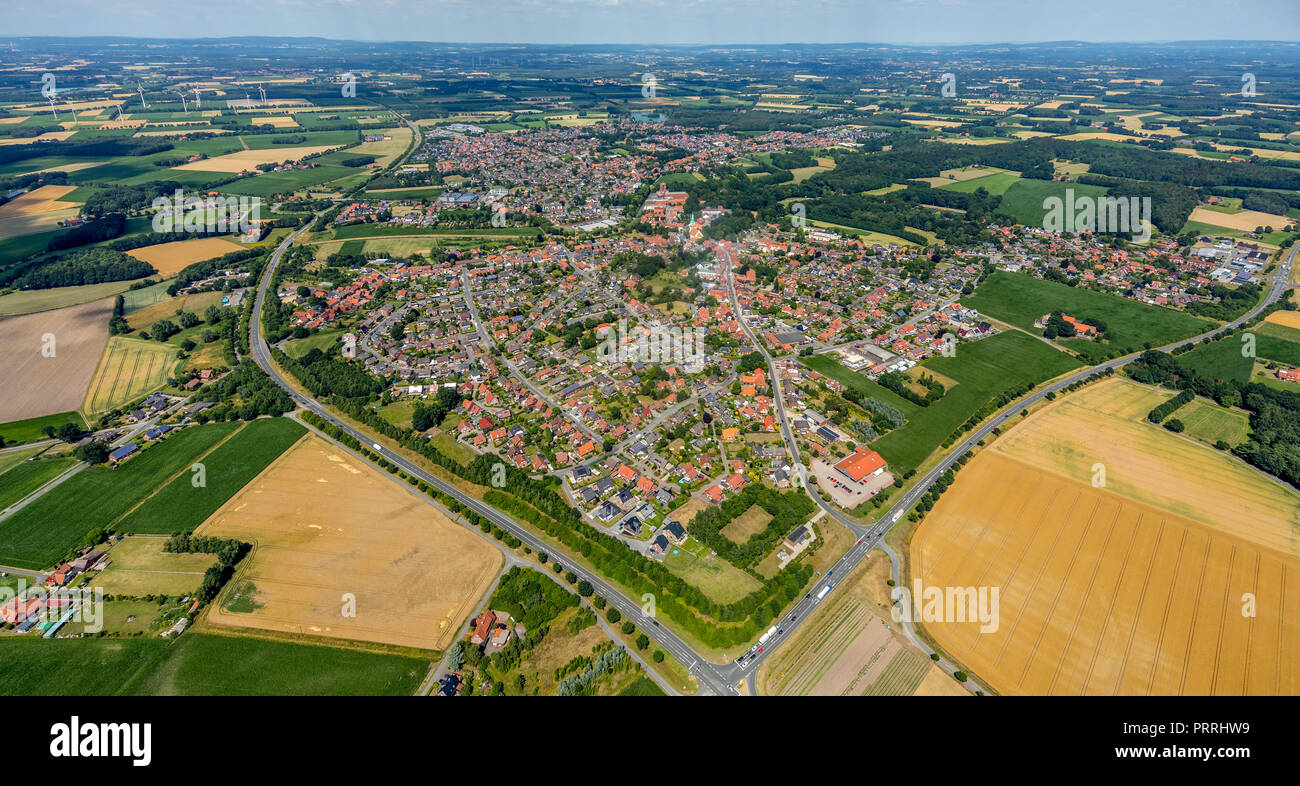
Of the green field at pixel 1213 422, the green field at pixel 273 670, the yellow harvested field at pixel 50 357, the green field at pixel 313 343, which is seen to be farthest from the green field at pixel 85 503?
the green field at pixel 1213 422

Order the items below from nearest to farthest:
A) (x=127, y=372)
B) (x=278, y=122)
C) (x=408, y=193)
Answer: (x=127, y=372) < (x=408, y=193) < (x=278, y=122)

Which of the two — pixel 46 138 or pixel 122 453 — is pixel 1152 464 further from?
pixel 46 138

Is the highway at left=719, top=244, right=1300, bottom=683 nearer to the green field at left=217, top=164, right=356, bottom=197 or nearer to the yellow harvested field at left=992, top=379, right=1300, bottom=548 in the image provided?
the yellow harvested field at left=992, top=379, right=1300, bottom=548

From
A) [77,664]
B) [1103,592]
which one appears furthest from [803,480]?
[77,664]

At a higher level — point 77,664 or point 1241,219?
point 1241,219

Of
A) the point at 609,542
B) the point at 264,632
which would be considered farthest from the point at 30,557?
the point at 609,542

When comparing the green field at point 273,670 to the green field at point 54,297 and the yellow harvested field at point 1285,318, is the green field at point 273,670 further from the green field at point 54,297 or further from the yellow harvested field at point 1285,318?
the yellow harvested field at point 1285,318

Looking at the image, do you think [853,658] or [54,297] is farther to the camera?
[54,297]
